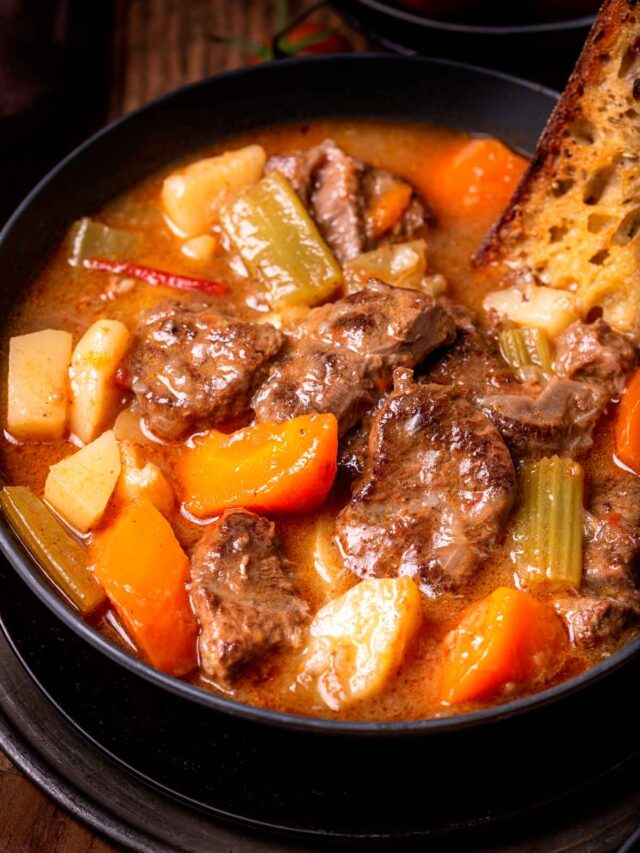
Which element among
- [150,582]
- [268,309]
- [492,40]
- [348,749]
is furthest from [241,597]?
[492,40]

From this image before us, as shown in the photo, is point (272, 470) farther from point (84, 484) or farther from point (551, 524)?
point (551, 524)

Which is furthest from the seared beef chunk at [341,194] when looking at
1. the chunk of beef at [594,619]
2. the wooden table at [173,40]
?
the chunk of beef at [594,619]

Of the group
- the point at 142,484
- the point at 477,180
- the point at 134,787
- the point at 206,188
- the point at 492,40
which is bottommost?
the point at 134,787

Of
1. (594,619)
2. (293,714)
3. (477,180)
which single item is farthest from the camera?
(477,180)

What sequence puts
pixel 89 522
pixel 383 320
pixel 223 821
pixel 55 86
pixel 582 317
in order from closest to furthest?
pixel 223 821, pixel 89 522, pixel 383 320, pixel 582 317, pixel 55 86

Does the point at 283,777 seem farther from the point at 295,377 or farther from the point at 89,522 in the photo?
the point at 295,377

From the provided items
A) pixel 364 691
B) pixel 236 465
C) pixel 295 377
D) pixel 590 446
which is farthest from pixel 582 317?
pixel 364 691

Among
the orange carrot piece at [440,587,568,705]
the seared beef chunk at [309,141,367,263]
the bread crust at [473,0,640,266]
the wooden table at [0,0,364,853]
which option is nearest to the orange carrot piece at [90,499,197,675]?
the orange carrot piece at [440,587,568,705]
